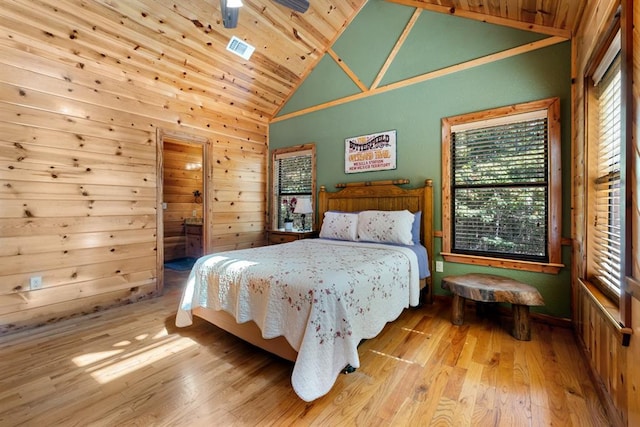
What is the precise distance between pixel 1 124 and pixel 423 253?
3989mm

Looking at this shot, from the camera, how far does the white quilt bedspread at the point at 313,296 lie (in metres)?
1.52

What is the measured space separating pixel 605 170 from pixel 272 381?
8.41 feet

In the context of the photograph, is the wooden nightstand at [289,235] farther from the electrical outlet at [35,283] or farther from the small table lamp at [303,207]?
the electrical outlet at [35,283]

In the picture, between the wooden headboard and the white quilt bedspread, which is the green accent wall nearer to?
the wooden headboard

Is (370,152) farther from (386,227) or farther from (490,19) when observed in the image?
(490,19)

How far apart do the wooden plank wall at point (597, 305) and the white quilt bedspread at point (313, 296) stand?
116 cm

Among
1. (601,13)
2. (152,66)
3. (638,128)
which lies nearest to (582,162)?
(601,13)

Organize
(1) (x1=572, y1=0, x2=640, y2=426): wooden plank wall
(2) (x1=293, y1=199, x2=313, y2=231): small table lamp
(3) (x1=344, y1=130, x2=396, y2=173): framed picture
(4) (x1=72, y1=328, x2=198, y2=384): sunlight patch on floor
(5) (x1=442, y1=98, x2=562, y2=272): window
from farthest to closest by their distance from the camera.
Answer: (2) (x1=293, y1=199, x2=313, y2=231): small table lamp → (3) (x1=344, y1=130, x2=396, y2=173): framed picture → (5) (x1=442, y1=98, x2=562, y2=272): window → (4) (x1=72, y1=328, x2=198, y2=384): sunlight patch on floor → (1) (x1=572, y1=0, x2=640, y2=426): wooden plank wall

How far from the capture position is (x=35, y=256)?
8.40ft

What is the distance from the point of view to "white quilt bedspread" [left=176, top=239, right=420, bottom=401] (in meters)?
1.52

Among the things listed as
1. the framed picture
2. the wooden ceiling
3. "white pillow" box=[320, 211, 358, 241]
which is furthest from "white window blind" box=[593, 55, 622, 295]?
"white pillow" box=[320, 211, 358, 241]

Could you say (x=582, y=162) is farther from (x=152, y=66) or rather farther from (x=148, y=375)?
→ (x=152, y=66)

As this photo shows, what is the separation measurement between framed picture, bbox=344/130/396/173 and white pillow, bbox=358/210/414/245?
71 centimetres

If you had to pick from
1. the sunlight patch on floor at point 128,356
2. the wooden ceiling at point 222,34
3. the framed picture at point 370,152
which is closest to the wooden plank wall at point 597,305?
the wooden ceiling at point 222,34
